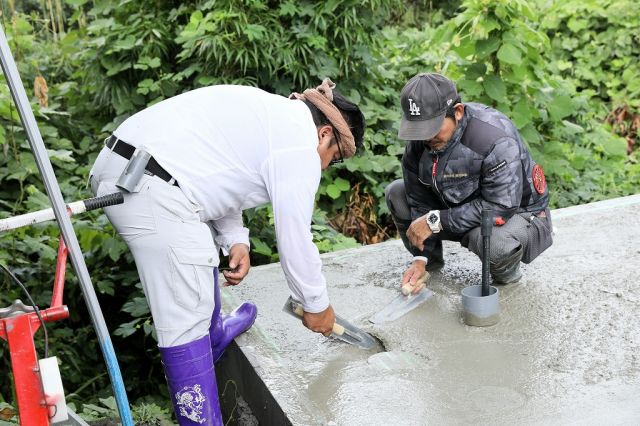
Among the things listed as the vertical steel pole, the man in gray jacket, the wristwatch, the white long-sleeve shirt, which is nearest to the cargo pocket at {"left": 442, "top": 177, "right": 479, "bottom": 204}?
the man in gray jacket

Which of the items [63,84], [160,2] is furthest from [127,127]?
[63,84]

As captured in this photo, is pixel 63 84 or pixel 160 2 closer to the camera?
pixel 160 2

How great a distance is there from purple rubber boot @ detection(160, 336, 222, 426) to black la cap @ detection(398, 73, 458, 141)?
4.52ft

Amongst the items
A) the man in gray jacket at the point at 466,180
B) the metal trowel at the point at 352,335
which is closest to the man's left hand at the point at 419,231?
the man in gray jacket at the point at 466,180

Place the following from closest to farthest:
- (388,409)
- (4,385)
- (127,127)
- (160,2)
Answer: (127,127)
(388,409)
(4,385)
(160,2)

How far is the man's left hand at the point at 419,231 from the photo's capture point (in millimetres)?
3580

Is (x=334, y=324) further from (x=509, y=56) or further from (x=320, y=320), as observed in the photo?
(x=509, y=56)

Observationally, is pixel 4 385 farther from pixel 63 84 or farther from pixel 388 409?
pixel 63 84

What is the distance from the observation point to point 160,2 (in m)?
5.61

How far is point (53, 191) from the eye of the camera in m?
1.82

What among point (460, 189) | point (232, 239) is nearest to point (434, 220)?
point (460, 189)

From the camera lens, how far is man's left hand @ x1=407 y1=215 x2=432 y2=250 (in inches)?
141

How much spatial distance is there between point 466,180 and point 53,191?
85.4 inches

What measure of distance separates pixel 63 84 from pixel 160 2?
3.66 feet
